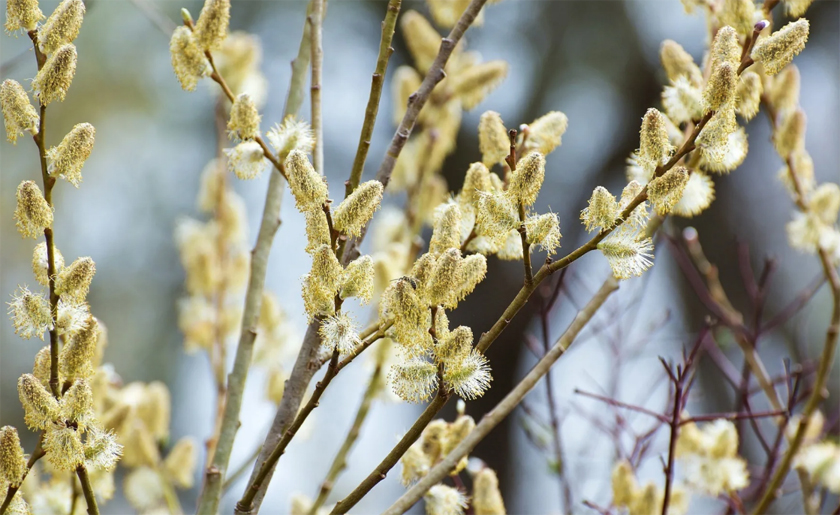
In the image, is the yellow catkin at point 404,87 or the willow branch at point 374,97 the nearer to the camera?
the willow branch at point 374,97

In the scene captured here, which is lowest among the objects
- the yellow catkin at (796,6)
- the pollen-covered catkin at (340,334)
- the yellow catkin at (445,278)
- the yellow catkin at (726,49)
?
the pollen-covered catkin at (340,334)

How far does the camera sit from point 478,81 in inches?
24.1

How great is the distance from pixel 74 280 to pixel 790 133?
1.78 feet

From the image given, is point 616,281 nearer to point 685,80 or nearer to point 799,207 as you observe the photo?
point 685,80

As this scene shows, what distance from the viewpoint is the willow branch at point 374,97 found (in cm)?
43

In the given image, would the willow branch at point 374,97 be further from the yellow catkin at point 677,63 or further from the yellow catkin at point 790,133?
the yellow catkin at point 790,133

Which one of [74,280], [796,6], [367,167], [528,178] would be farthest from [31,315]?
[367,167]

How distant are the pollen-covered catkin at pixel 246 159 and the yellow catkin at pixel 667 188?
0.21m

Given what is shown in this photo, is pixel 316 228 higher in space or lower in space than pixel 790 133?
lower

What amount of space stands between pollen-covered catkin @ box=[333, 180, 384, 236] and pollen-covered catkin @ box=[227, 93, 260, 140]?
89mm

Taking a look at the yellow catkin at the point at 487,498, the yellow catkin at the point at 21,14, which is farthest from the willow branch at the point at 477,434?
the yellow catkin at the point at 21,14

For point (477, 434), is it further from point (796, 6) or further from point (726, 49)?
point (796, 6)

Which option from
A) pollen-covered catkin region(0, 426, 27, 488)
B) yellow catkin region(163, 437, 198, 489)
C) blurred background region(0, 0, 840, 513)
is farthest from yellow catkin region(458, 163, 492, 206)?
blurred background region(0, 0, 840, 513)

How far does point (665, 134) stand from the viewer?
1.19ft
